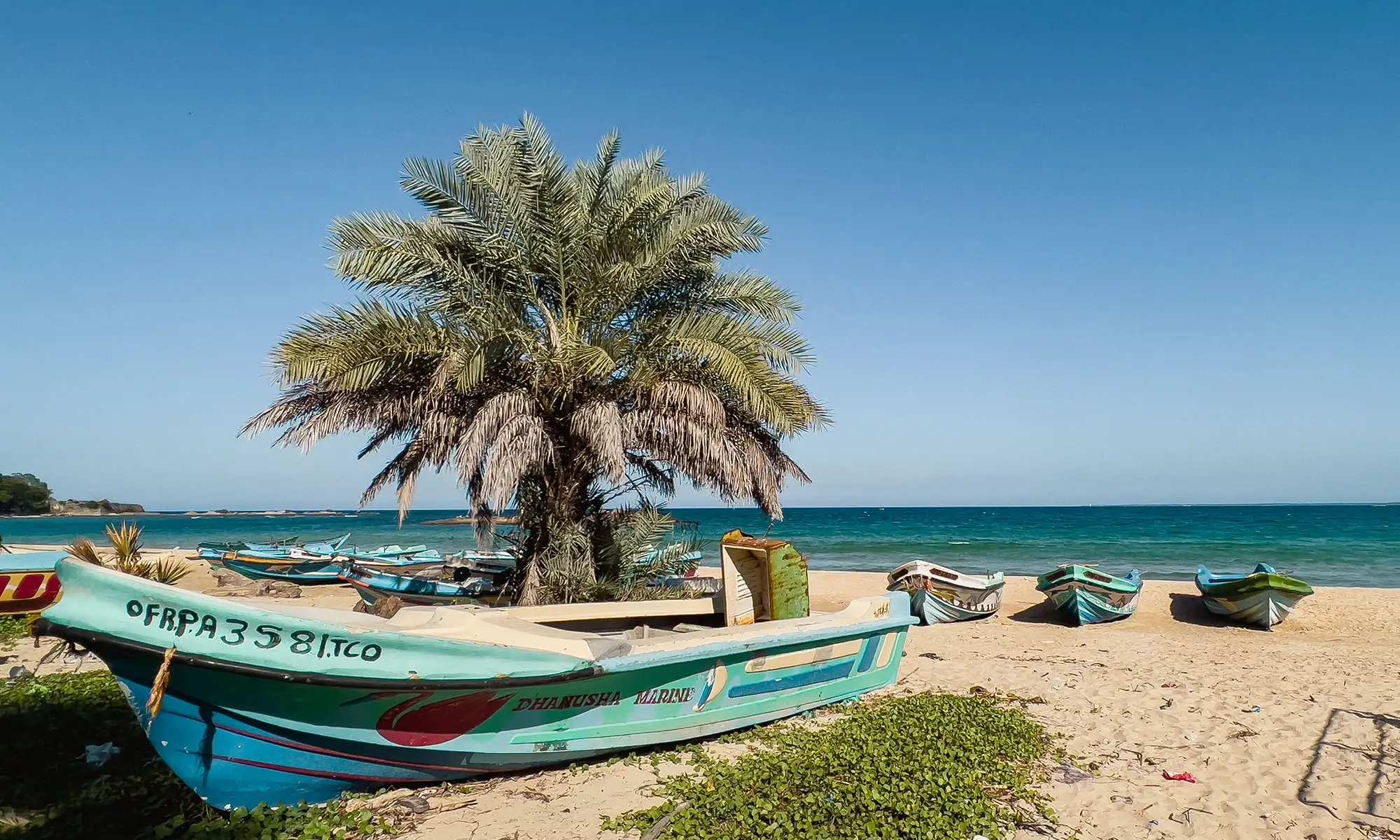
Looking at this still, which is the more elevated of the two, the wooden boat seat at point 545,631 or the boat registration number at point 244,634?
the boat registration number at point 244,634

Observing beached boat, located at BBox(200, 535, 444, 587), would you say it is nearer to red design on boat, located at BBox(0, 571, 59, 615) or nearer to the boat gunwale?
red design on boat, located at BBox(0, 571, 59, 615)

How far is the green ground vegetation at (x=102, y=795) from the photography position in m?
4.34

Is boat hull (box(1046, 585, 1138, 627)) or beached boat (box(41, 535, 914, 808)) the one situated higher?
beached boat (box(41, 535, 914, 808))

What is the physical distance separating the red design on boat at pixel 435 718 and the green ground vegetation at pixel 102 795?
50 centimetres

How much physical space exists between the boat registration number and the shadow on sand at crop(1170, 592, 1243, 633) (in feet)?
54.5

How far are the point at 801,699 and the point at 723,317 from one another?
5024 mm

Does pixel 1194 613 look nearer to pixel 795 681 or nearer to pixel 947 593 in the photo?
pixel 947 593

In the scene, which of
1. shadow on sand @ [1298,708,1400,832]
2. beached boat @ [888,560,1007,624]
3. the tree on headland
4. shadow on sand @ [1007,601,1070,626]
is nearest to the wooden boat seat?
shadow on sand @ [1298,708,1400,832]

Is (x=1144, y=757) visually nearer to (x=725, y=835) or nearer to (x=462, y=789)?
(x=725, y=835)

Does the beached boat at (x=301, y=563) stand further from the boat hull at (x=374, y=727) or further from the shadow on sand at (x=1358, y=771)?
the shadow on sand at (x=1358, y=771)

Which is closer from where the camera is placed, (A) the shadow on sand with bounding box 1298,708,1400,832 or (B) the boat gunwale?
(B) the boat gunwale

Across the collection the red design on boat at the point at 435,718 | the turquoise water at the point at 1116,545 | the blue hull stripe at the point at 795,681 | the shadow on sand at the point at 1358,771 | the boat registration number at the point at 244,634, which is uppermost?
the boat registration number at the point at 244,634

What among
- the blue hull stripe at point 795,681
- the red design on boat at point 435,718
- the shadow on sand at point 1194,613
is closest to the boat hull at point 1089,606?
the shadow on sand at point 1194,613

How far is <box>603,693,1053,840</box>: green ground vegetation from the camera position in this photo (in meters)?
4.40
